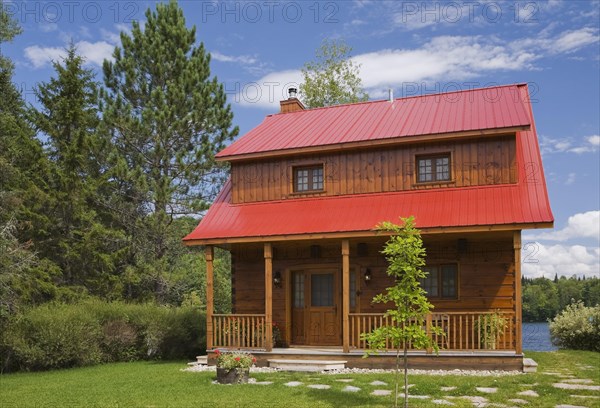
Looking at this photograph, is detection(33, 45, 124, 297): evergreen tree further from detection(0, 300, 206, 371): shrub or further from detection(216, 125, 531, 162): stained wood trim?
detection(216, 125, 531, 162): stained wood trim

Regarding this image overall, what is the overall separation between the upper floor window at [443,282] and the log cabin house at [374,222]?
0.09 feet

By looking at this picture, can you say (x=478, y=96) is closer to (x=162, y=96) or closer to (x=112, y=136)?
(x=162, y=96)

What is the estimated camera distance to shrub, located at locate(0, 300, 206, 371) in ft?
53.1

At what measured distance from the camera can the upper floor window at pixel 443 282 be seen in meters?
15.7

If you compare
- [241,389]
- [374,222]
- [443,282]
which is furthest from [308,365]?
[443,282]

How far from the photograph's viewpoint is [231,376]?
40.5 feet

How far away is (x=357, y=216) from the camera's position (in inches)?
606

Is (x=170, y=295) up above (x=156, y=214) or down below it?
below

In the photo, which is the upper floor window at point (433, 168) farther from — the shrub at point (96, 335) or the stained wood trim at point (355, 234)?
the shrub at point (96, 335)

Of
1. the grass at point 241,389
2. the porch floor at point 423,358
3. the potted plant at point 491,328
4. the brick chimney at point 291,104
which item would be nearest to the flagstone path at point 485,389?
the grass at point 241,389

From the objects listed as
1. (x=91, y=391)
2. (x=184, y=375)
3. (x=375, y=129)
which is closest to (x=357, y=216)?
(x=375, y=129)

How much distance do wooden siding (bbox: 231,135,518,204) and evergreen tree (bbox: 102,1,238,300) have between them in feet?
28.3

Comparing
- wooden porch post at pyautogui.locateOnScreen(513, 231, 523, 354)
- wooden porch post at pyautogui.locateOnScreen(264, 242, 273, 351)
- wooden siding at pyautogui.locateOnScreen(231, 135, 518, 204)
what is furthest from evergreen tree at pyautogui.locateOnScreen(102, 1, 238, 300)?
wooden porch post at pyautogui.locateOnScreen(513, 231, 523, 354)

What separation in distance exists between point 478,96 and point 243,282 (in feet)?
29.7
